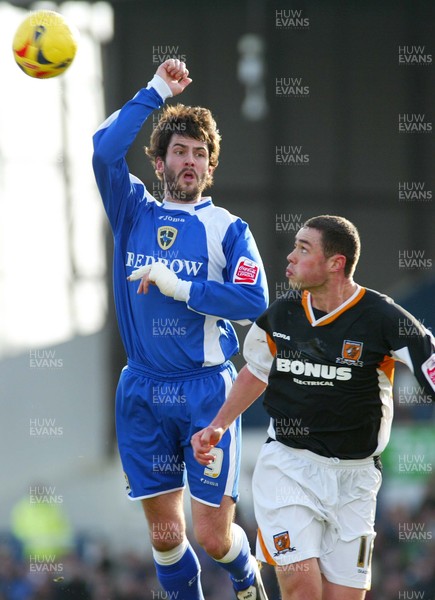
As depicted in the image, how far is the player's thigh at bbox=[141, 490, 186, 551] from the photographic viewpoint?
5.38 m

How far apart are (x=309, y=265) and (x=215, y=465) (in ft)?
3.82

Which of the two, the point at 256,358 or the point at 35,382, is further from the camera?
the point at 35,382

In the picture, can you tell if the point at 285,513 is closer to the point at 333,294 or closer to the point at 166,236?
the point at 333,294

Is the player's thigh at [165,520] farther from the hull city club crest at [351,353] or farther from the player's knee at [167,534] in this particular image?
the hull city club crest at [351,353]

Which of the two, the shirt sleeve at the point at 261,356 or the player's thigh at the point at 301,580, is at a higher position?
the shirt sleeve at the point at 261,356

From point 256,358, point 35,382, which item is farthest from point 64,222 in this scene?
point 256,358

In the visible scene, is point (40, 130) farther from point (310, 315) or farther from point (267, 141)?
point (310, 315)

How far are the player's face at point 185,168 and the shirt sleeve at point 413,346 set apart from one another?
1.28m

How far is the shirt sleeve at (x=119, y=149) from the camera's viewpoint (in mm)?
5305

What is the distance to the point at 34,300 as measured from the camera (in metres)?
11.0

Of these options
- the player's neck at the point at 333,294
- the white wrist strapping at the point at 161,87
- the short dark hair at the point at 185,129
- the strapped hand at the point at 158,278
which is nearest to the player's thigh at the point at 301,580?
the player's neck at the point at 333,294

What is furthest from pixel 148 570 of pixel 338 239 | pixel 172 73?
pixel 338 239

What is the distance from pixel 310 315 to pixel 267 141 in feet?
19.0

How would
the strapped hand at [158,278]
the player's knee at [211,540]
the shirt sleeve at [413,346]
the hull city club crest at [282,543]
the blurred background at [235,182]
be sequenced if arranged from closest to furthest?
1. the shirt sleeve at [413,346]
2. the hull city club crest at [282,543]
3. the strapped hand at [158,278]
4. the player's knee at [211,540]
5. the blurred background at [235,182]
